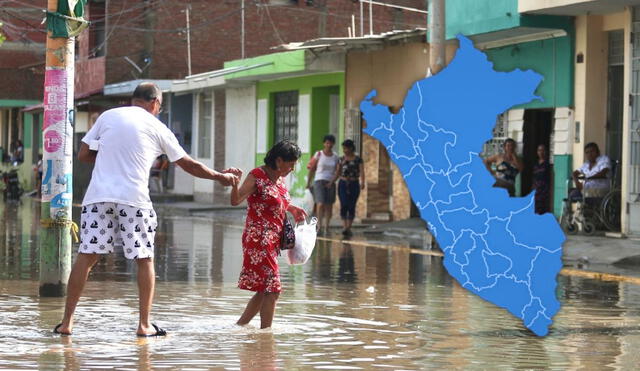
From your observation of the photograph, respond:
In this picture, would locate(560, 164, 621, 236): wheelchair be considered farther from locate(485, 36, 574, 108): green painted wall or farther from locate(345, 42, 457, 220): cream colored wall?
locate(345, 42, 457, 220): cream colored wall

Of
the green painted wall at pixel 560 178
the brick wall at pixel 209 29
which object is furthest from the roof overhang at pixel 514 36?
the brick wall at pixel 209 29

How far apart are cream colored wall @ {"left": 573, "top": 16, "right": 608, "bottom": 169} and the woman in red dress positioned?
12.6 meters

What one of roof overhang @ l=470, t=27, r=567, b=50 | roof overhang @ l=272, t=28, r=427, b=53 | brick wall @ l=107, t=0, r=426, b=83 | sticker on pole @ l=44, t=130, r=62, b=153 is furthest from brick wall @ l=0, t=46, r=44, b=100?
sticker on pole @ l=44, t=130, r=62, b=153

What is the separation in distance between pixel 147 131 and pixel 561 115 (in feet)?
45.3

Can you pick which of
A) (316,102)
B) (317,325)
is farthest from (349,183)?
(317,325)

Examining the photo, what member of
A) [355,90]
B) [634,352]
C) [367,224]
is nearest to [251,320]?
[634,352]

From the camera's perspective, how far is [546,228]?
8.79m

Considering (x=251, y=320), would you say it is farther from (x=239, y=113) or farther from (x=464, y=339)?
(x=239, y=113)

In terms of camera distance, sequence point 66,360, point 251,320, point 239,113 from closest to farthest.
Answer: point 66,360 → point 251,320 → point 239,113

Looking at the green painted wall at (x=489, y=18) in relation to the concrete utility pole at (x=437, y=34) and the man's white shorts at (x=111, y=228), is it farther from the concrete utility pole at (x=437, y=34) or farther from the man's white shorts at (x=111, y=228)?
the man's white shorts at (x=111, y=228)

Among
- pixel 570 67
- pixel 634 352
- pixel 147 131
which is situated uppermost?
pixel 570 67

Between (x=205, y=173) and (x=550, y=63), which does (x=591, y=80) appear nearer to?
(x=550, y=63)

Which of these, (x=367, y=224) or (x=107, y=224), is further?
(x=367, y=224)

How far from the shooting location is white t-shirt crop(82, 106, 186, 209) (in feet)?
29.5
